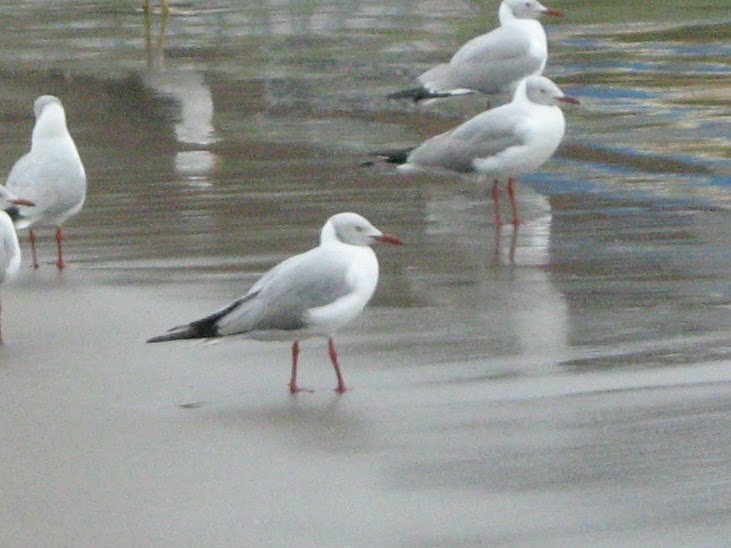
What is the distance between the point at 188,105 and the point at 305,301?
348 inches

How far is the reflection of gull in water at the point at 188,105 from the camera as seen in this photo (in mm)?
13008

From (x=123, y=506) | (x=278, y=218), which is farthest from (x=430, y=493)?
(x=278, y=218)

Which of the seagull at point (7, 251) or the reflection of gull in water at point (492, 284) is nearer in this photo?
the reflection of gull in water at point (492, 284)

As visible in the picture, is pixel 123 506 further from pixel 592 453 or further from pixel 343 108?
pixel 343 108

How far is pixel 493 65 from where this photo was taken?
14094 mm

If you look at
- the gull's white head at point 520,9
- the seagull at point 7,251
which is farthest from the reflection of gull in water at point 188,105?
the seagull at point 7,251

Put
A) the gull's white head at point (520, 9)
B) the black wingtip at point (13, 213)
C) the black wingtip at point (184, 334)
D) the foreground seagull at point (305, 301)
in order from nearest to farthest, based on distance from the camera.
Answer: the black wingtip at point (184, 334) → the foreground seagull at point (305, 301) → the black wingtip at point (13, 213) → the gull's white head at point (520, 9)

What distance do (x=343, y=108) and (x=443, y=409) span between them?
9013mm

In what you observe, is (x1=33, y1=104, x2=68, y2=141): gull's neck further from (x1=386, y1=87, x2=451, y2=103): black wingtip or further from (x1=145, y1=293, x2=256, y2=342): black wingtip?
(x1=386, y1=87, x2=451, y2=103): black wingtip

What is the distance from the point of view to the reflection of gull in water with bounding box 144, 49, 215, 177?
512 inches

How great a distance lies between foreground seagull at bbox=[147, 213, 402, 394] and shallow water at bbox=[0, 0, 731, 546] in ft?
0.84

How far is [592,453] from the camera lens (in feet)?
20.2

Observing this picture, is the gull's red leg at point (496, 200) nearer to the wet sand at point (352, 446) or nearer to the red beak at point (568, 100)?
the red beak at point (568, 100)

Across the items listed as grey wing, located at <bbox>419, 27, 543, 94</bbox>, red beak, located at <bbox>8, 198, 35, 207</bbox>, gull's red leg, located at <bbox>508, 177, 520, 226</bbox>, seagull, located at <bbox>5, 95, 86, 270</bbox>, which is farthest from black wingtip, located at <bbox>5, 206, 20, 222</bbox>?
grey wing, located at <bbox>419, 27, 543, 94</bbox>
